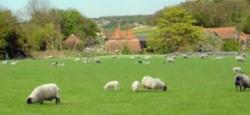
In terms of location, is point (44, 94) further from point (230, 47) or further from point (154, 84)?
point (230, 47)

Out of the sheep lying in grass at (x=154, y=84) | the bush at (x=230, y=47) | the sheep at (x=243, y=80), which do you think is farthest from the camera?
the bush at (x=230, y=47)

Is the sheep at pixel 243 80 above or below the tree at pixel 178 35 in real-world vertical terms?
above

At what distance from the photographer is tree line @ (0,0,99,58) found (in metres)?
115

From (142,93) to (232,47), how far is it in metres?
108

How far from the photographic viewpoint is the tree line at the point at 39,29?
115312 mm

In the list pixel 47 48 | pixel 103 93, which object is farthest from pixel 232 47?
pixel 103 93

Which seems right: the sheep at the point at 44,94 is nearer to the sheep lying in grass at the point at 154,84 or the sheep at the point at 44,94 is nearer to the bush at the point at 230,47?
the sheep lying in grass at the point at 154,84

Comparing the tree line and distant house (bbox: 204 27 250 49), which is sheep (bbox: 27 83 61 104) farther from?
distant house (bbox: 204 27 250 49)

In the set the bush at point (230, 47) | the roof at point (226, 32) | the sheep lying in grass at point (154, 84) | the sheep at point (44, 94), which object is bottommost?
the bush at point (230, 47)

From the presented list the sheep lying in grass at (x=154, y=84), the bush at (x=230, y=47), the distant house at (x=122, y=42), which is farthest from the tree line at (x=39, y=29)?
the sheep lying in grass at (x=154, y=84)

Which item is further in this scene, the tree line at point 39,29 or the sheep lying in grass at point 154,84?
the tree line at point 39,29

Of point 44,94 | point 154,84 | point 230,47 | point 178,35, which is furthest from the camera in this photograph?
point 230,47

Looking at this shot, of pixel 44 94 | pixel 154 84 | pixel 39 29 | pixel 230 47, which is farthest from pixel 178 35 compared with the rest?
pixel 44 94

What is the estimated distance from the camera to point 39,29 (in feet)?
445
